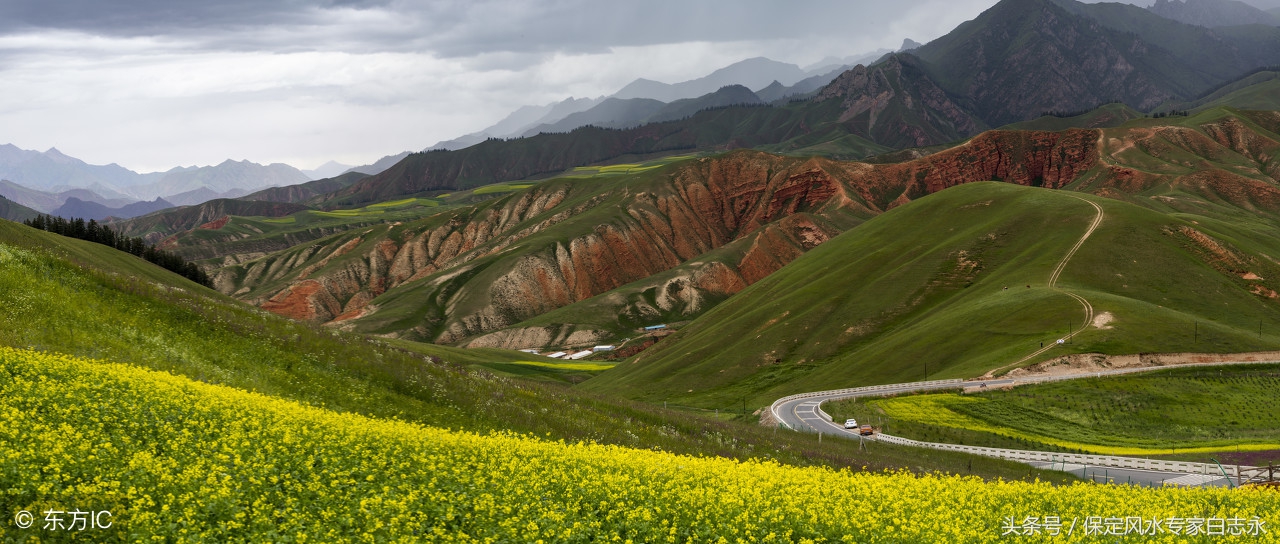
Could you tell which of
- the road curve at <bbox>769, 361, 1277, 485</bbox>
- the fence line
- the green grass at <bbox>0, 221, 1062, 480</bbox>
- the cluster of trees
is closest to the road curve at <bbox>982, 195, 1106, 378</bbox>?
the road curve at <bbox>769, 361, 1277, 485</bbox>

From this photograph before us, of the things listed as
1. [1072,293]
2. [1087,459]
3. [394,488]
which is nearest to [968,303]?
[1072,293]

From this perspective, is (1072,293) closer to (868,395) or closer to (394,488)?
(868,395)

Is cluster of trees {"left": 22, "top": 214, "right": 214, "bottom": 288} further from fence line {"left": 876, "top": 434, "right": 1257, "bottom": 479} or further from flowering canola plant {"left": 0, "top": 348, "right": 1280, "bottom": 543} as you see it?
fence line {"left": 876, "top": 434, "right": 1257, "bottom": 479}

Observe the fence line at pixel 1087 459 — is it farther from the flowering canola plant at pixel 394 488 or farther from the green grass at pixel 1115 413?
the flowering canola plant at pixel 394 488

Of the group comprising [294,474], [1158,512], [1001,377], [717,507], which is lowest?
[1001,377]

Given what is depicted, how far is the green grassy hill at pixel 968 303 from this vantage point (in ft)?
245

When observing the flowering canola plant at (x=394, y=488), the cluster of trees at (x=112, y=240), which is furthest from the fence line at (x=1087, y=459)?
the cluster of trees at (x=112, y=240)

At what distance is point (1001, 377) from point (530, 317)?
14366cm

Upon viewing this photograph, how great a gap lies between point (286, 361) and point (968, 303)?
8744cm

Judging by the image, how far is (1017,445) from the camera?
2041 inches

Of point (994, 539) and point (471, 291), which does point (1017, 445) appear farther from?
point (471, 291)

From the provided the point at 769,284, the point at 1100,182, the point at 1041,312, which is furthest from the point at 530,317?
the point at 1100,182

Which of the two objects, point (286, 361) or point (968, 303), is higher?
point (286, 361)

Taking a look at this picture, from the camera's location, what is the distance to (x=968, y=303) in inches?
3639
